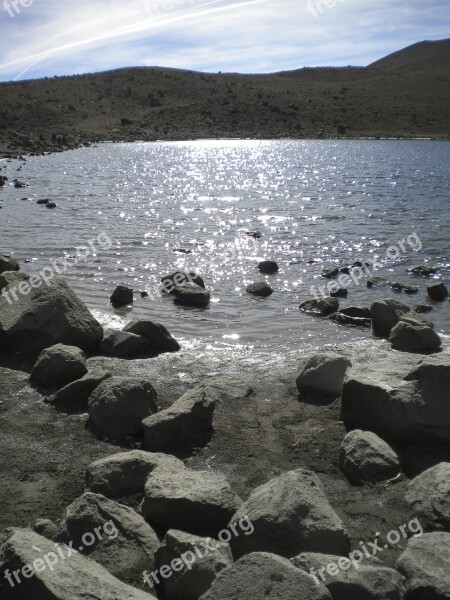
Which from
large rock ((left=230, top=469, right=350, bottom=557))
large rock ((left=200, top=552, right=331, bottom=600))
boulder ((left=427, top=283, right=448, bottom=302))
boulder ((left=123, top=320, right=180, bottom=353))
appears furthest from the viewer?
boulder ((left=427, top=283, right=448, bottom=302))

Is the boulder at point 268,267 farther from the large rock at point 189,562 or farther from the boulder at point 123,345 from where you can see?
the large rock at point 189,562

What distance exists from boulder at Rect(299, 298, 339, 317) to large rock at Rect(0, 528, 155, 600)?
8.65 metres

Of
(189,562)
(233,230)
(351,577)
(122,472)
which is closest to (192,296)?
(122,472)

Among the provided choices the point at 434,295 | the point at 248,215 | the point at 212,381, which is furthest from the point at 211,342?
the point at 248,215

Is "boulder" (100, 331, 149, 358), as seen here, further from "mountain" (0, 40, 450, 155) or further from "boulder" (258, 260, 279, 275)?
"mountain" (0, 40, 450, 155)

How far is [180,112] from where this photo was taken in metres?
91.0

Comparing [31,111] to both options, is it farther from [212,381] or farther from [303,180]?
[212,381]

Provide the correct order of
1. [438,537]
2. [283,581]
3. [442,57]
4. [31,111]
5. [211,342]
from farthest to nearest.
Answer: [442,57] < [31,111] < [211,342] < [438,537] < [283,581]

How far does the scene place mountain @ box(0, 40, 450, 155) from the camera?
80.3 meters

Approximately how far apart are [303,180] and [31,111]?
47.7 meters

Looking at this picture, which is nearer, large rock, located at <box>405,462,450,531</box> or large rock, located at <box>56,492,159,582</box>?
large rock, located at <box>56,492,159,582</box>

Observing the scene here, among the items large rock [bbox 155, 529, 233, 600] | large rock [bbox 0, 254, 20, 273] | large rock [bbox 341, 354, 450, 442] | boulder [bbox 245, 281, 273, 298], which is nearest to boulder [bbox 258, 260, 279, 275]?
boulder [bbox 245, 281, 273, 298]

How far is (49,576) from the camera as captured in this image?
13.9 ft

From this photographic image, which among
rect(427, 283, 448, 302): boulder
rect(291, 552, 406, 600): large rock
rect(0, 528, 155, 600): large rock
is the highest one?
rect(0, 528, 155, 600): large rock
